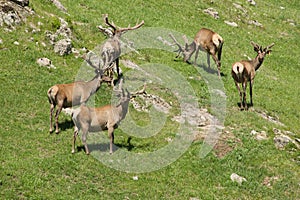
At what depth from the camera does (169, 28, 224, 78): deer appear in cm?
2559

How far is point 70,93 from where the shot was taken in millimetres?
16984

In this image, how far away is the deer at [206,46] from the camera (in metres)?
25.6

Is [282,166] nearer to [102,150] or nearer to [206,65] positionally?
[102,150]

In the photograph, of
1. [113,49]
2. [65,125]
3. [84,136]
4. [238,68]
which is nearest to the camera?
[84,136]

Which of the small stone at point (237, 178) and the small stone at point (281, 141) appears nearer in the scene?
the small stone at point (237, 178)

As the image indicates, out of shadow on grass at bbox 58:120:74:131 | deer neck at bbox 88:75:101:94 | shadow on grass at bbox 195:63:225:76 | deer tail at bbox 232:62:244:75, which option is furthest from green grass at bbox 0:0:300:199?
deer tail at bbox 232:62:244:75

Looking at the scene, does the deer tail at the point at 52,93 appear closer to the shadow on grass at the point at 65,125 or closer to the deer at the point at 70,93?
the deer at the point at 70,93

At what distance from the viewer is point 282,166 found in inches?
674

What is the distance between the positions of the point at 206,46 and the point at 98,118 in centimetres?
1189

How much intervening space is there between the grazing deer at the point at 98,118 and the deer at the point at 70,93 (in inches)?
36.4

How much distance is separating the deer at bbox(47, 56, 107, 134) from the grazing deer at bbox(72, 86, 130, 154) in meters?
0.92

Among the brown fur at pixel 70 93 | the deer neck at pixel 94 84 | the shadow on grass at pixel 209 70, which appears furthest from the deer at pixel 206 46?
the deer neck at pixel 94 84

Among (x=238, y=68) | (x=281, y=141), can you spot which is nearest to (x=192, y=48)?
(x=238, y=68)

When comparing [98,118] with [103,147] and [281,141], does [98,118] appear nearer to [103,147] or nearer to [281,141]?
[103,147]
